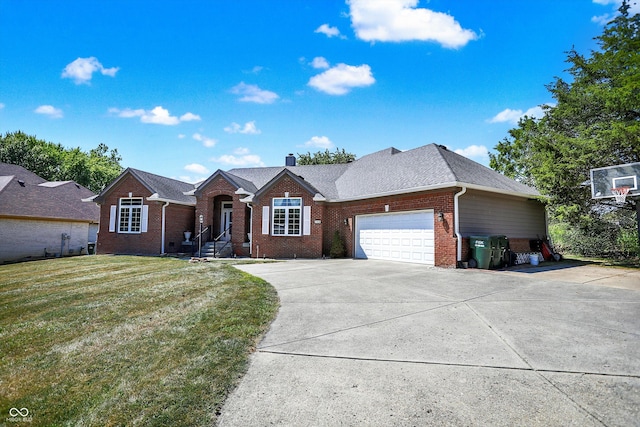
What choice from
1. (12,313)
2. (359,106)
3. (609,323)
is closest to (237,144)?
(359,106)

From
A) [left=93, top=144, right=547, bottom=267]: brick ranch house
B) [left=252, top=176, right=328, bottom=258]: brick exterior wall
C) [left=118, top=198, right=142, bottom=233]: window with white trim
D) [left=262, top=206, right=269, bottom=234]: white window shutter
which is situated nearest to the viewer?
[left=93, top=144, right=547, bottom=267]: brick ranch house

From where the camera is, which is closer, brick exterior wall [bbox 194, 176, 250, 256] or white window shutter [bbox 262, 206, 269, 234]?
white window shutter [bbox 262, 206, 269, 234]

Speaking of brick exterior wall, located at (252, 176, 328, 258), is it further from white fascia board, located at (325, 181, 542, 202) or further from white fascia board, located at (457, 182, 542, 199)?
white fascia board, located at (457, 182, 542, 199)

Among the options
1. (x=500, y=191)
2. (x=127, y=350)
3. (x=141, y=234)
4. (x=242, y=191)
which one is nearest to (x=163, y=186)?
(x=141, y=234)

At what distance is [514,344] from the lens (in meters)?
4.02

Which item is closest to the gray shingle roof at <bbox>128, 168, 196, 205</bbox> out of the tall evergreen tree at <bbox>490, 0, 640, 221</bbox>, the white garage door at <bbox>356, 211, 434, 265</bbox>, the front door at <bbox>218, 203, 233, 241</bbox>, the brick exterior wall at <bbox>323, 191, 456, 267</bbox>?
the front door at <bbox>218, 203, 233, 241</bbox>

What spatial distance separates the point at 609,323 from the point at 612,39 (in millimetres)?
15084

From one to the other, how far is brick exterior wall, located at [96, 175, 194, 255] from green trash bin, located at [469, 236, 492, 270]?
1685 centimetres

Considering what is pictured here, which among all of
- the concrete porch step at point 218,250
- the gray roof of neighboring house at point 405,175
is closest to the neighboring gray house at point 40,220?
Result: the concrete porch step at point 218,250

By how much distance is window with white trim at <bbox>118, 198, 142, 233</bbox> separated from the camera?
62.5ft

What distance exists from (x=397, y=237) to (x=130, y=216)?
16.5m

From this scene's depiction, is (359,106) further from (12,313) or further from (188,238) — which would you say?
(12,313)

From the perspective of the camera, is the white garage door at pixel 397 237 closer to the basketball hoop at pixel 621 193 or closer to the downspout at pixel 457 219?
the downspout at pixel 457 219

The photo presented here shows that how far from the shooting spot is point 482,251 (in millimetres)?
11281
